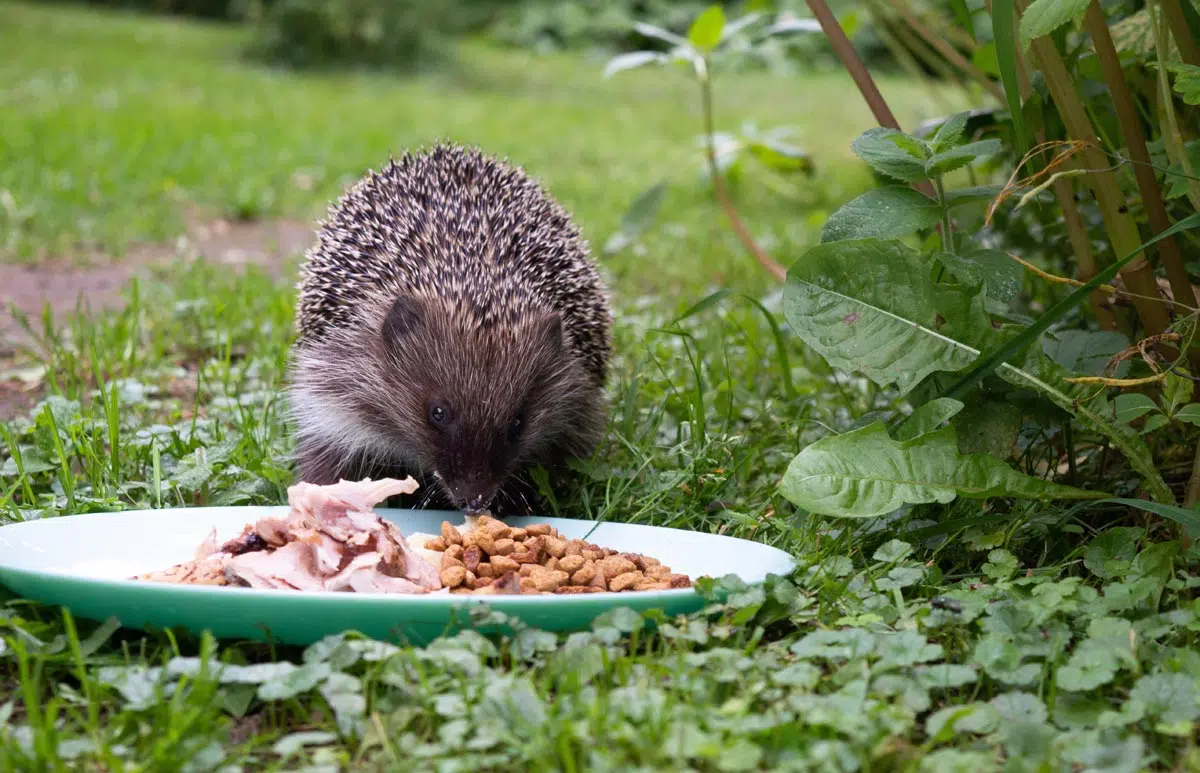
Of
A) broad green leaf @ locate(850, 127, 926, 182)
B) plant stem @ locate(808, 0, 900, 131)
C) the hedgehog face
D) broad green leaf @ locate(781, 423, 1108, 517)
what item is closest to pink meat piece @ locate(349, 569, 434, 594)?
the hedgehog face

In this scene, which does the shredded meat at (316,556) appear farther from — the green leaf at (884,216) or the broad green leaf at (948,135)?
the broad green leaf at (948,135)

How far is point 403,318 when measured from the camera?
13.0ft

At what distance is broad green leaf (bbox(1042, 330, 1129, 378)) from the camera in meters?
3.35

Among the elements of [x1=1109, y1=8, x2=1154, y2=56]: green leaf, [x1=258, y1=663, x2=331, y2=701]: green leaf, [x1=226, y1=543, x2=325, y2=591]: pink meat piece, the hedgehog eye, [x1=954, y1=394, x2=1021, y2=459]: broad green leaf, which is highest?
[x1=1109, y1=8, x2=1154, y2=56]: green leaf

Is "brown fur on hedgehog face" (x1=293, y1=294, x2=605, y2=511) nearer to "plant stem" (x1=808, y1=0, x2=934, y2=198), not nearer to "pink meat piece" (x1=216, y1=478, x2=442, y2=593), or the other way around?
"pink meat piece" (x1=216, y1=478, x2=442, y2=593)

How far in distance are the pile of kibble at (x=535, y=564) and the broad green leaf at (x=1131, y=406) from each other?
1.17 metres

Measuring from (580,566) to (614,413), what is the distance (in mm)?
1402

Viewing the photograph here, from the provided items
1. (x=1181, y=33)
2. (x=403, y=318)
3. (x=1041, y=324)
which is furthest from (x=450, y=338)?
(x=1181, y=33)

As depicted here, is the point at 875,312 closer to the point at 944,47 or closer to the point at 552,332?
the point at 552,332

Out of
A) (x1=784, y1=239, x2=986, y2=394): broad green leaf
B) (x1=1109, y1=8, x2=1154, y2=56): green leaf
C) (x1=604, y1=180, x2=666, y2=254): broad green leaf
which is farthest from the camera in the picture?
(x1=604, y1=180, x2=666, y2=254): broad green leaf

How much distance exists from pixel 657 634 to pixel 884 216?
127cm

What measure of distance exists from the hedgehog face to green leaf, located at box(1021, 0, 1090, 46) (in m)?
1.84

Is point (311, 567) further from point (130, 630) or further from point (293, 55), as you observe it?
point (293, 55)

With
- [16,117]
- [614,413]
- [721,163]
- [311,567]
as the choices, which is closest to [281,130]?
[16,117]
